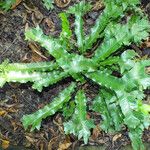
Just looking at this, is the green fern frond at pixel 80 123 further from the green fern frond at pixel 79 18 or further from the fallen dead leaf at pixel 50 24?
the fallen dead leaf at pixel 50 24

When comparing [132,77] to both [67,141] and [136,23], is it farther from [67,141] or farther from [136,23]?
[67,141]

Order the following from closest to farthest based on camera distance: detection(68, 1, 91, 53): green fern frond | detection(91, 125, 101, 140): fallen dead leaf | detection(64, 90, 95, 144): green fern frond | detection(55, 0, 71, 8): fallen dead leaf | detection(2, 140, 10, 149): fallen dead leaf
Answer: detection(64, 90, 95, 144): green fern frond < detection(68, 1, 91, 53): green fern frond < detection(91, 125, 101, 140): fallen dead leaf < detection(2, 140, 10, 149): fallen dead leaf < detection(55, 0, 71, 8): fallen dead leaf

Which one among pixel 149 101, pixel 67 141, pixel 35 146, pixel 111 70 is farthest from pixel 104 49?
pixel 35 146

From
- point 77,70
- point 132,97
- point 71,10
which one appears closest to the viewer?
point 132,97

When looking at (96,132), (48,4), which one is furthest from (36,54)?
(96,132)

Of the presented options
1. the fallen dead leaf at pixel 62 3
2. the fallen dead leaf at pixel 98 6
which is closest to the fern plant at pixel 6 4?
the fallen dead leaf at pixel 62 3

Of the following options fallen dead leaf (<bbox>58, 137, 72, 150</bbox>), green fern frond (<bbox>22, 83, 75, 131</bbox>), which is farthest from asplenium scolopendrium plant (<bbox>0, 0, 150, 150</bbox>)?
fallen dead leaf (<bbox>58, 137, 72, 150</bbox>)

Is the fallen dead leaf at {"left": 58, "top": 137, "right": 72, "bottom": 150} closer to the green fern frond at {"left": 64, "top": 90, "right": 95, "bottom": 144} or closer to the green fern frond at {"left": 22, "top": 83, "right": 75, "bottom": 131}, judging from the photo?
the green fern frond at {"left": 64, "top": 90, "right": 95, "bottom": 144}

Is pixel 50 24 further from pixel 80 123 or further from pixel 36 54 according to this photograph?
pixel 80 123
